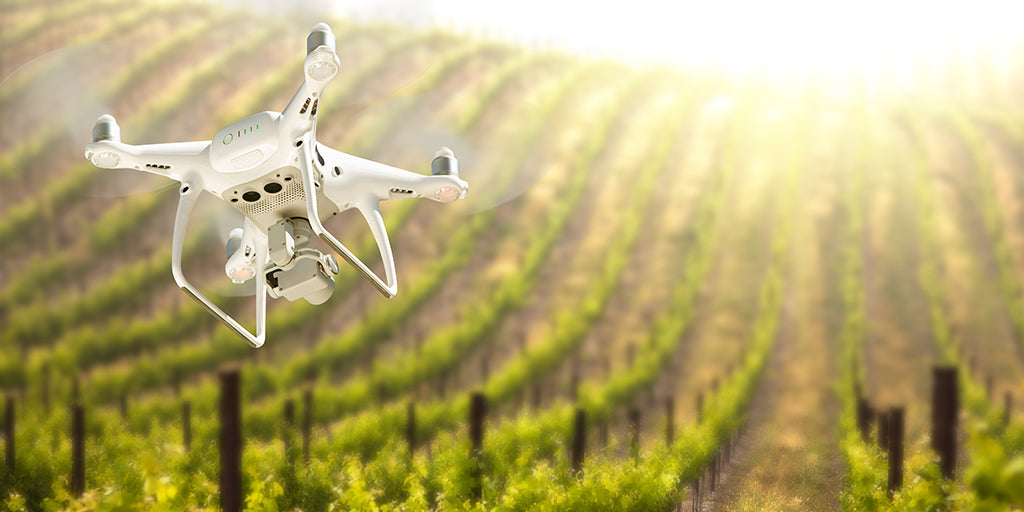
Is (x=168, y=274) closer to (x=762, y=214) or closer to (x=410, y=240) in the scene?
(x=410, y=240)

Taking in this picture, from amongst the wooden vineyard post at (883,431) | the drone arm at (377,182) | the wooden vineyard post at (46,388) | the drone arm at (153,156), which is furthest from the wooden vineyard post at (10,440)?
the wooden vineyard post at (883,431)

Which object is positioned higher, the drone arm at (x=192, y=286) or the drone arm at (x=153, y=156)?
the drone arm at (x=153, y=156)

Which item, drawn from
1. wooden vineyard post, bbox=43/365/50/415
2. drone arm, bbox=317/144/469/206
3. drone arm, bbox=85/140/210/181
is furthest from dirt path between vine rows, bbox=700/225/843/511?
wooden vineyard post, bbox=43/365/50/415

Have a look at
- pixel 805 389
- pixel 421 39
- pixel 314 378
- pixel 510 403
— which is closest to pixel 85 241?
pixel 314 378

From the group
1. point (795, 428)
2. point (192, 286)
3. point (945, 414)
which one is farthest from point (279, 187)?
point (795, 428)

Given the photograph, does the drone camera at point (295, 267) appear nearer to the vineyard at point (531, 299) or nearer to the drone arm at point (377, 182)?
the drone arm at point (377, 182)

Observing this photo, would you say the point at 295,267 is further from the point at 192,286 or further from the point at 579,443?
the point at 579,443

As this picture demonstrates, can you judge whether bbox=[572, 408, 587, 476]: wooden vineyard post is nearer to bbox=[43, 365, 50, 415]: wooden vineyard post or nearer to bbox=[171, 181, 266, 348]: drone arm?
bbox=[171, 181, 266, 348]: drone arm
